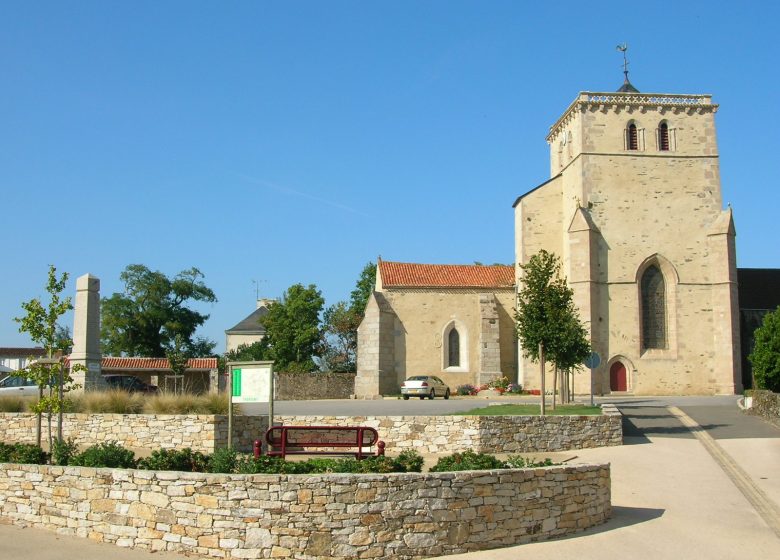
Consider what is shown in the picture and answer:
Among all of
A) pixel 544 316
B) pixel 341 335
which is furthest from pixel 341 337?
pixel 544 316

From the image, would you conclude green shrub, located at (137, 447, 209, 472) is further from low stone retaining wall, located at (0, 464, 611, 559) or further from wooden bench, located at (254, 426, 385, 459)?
wooden bench, located at (254, 426, 385, 459)

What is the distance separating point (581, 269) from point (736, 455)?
2072cm

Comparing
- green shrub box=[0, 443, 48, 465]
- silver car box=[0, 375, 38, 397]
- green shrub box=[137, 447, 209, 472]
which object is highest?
silver car box=[0, 375, 38, 397]

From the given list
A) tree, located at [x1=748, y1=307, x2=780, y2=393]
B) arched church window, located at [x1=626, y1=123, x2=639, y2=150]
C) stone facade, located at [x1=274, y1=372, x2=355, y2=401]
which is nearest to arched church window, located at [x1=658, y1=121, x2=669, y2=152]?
arched church window, located at [x1=626, y1=123, x2=639, y2=150]

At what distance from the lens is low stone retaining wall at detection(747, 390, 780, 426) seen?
21911mm

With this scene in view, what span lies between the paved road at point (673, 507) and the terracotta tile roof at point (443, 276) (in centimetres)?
2116

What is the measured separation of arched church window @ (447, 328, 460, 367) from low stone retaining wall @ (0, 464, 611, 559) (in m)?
29.9

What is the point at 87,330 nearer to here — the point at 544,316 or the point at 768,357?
the point at 544,316

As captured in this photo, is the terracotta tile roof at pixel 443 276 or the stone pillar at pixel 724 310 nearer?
the stone pillar at pixel 724 310

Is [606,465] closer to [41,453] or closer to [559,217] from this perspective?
[41,453]

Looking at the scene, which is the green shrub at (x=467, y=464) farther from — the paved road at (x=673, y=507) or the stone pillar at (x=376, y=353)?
the stone pillar at (x=376, y=353)

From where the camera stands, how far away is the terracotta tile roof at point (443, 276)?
41325mm

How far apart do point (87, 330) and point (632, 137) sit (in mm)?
28593

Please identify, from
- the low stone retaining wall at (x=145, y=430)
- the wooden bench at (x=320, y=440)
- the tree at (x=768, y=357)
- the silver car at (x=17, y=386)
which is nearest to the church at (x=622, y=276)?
the tree at (x=768, y=357)
